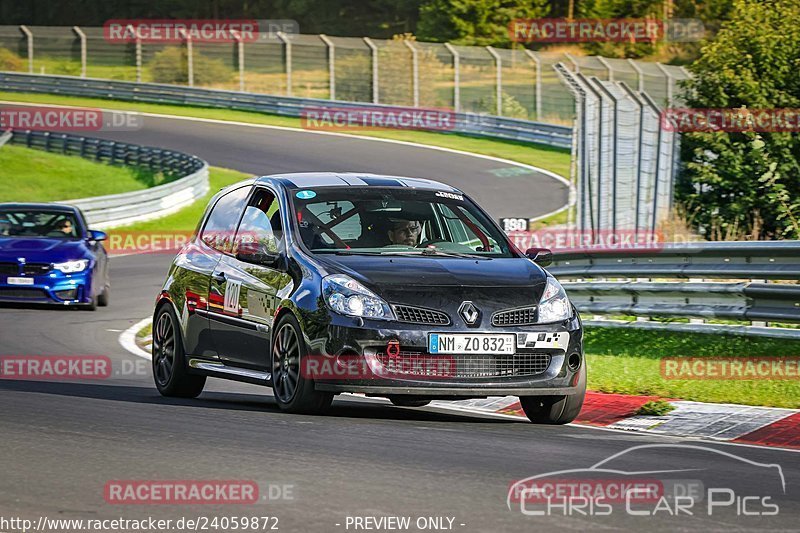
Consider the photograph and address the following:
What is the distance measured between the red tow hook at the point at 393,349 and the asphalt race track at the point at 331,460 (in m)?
0.44

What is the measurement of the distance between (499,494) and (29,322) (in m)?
12.4

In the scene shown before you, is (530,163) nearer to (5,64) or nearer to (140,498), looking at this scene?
(5,64)

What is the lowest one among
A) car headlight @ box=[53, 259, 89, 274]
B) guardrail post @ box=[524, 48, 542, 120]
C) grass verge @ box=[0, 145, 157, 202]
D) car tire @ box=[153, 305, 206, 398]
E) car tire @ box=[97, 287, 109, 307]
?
grass verge @ box=[0, 145, 157, 202]

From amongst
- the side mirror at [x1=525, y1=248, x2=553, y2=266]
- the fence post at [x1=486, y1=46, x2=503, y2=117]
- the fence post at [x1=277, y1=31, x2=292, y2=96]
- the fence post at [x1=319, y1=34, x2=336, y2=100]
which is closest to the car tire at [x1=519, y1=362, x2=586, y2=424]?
the side mirror at [x1=525, y1=248, x2=553, y2=266]

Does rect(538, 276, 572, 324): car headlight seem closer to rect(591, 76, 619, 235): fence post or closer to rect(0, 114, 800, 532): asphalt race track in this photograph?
rect(0, 114, 800, 532): asphalt race track

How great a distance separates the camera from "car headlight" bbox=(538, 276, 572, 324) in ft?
31.0

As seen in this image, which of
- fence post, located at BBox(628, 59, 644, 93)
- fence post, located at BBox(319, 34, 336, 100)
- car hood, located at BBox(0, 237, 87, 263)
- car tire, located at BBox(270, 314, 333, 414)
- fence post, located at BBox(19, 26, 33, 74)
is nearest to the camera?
car tire, located at BBox(270, 314, 333, 414)

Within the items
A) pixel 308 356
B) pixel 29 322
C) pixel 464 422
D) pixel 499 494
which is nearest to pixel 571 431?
pixel 464 422

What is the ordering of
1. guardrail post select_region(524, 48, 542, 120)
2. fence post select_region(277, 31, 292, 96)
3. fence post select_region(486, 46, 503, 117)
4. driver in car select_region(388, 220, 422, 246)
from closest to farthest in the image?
1. driver in car select_region(388, 220, 422, 246)
2. guardrail post select_region(524, 48, 542, 120)
3. fence post select_region(486, 46, 503, 117)
4. fence post select_region(277, 31, 292, 96)

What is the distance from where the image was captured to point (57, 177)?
40.2 meters

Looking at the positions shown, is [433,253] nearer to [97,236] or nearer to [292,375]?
[292,375]

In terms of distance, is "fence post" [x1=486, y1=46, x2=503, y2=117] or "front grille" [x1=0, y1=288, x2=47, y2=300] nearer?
"front grille" [x1=0, y1=288, x2=47, y2=300]

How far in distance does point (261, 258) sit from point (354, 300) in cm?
111

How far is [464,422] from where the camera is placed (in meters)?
9.65
